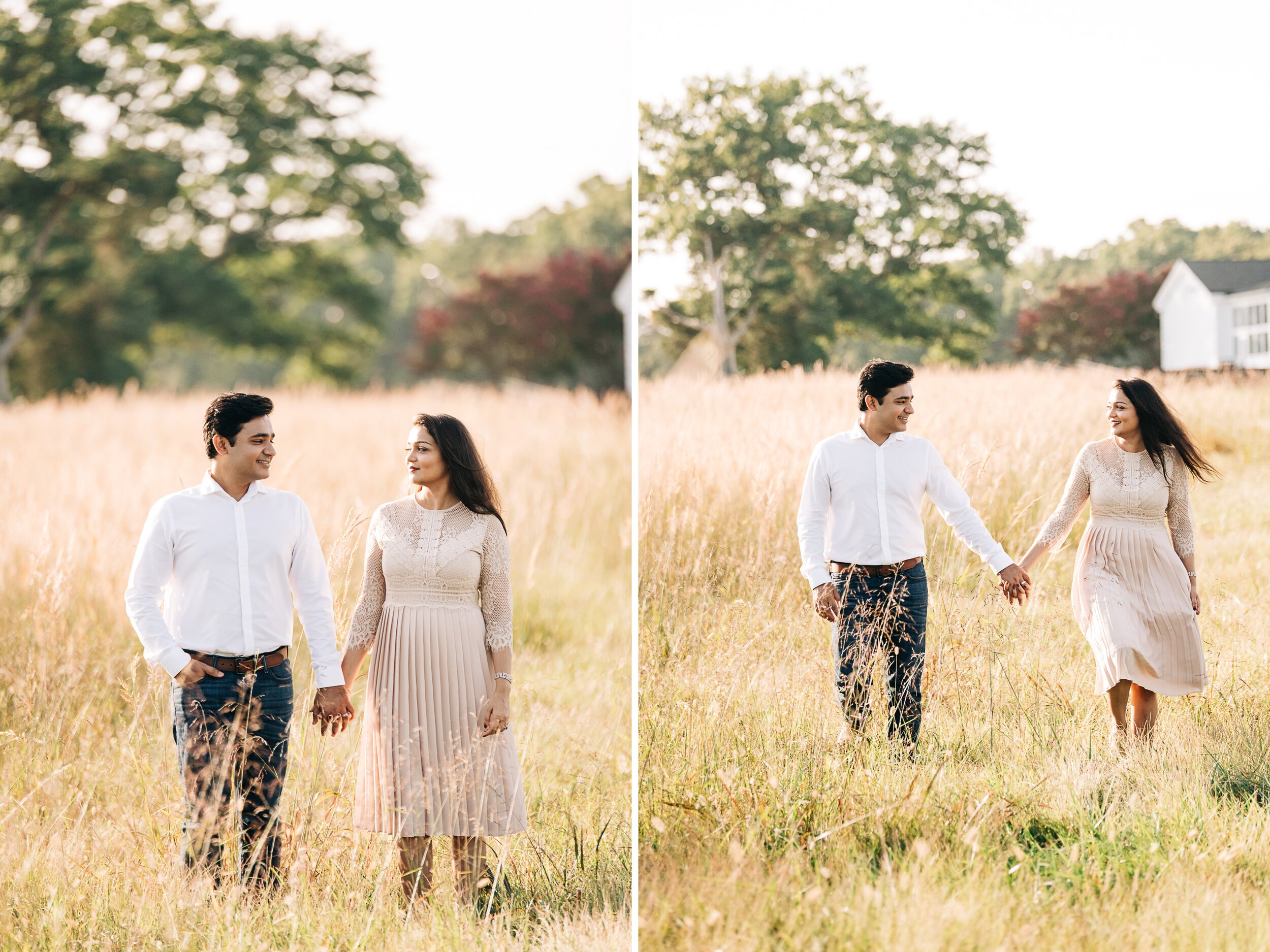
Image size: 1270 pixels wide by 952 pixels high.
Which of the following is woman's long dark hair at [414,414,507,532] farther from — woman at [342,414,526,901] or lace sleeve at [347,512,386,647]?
lace sleeve at [347,512,386,647]

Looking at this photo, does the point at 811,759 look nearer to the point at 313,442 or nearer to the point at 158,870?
the point at 158,870

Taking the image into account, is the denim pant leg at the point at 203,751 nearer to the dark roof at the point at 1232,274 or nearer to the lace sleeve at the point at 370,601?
the lace sleeve at the point at 370,601

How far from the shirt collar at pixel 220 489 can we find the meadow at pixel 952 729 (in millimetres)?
1708

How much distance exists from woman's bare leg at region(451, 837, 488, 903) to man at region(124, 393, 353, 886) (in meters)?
0.55

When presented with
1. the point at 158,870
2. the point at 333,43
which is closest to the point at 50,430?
the point at 158,870

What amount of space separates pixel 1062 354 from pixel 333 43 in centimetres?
1936

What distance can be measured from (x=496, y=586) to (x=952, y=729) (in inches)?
72.6

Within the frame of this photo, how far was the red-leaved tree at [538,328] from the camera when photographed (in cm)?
2300

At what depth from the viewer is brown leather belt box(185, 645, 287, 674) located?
3.18 m

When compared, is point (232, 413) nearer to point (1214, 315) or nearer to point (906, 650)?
point (906, 650)

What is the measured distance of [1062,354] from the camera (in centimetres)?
516

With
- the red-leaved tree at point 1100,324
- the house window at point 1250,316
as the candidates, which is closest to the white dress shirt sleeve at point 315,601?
the red-leaved tree at point 1100,324

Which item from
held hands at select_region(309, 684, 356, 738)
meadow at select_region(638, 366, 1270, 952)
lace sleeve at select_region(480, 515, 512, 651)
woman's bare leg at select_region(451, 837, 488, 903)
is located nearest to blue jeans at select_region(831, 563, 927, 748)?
meadow at select_region(638, 366, 1270, 952)

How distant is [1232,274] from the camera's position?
4.88 meters
